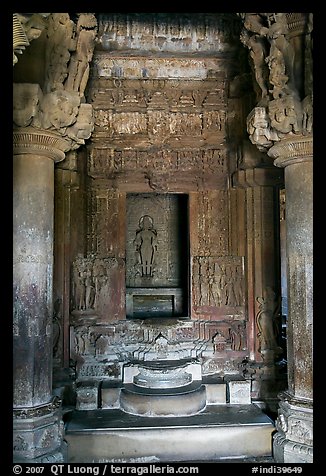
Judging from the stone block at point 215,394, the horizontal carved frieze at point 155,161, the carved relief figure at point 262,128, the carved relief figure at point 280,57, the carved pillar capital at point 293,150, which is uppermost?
the carved relief figure at point 280,57

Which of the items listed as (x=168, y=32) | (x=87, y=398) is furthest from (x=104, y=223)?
(x=168, y=32)

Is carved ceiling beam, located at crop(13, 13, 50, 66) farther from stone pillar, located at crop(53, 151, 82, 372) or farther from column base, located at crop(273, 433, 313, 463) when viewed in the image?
column base, located at crop(273, 433, 313, 463)

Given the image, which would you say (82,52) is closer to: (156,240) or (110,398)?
(110,398)

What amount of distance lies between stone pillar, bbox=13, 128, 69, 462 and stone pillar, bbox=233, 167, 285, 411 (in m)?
3.63

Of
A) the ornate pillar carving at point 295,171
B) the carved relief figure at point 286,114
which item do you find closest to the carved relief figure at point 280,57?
the ornate pillar carving at point 295,171

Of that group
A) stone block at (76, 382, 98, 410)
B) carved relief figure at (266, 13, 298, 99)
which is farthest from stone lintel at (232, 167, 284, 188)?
stone block at (76, 382, 98, 410)

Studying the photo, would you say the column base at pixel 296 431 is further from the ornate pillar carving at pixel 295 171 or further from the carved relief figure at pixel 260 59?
the carved relief figure at pixel 260 59

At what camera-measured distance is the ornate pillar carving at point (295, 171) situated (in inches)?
197

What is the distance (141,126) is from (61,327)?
3785 mm

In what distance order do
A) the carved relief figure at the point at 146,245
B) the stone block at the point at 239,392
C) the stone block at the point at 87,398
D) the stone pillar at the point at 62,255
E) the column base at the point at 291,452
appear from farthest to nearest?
1. the carved relief figure at the point at 146,245
2. the stone pillar at the point at 62,255
3. the stone block at the point at 239,392
4. the stone block at the point at 87,398
5. the column base at the point at 291,452

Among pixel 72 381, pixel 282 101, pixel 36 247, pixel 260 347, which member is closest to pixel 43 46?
pixel 36 247

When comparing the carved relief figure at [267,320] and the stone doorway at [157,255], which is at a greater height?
the stone doorway at [157,255]

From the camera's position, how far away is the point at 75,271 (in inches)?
302

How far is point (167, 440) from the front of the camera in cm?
568
